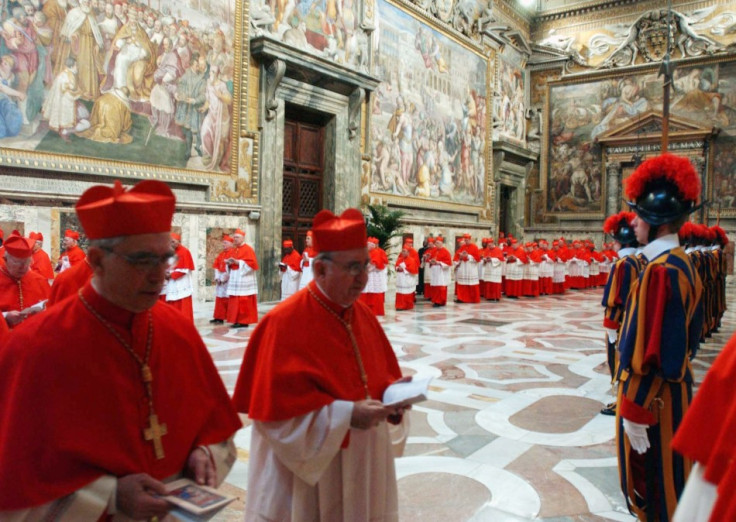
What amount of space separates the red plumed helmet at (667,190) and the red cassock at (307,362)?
1685 millimetres

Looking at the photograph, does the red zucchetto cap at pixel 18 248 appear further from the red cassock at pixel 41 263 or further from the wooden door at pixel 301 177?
the wooden door at pixel 301 177

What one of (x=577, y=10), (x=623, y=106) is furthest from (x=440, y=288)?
(x=577, y=10)

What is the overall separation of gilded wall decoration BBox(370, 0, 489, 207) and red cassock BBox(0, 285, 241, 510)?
15.6 meters

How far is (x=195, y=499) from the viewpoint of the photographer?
→ 1.57m

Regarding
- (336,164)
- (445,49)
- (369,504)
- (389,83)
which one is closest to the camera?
(369,504)

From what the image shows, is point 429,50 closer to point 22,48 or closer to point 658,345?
point 22,48

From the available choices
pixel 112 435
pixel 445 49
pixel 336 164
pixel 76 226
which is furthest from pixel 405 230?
pixel 112 435

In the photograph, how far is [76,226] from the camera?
10234 millimetres

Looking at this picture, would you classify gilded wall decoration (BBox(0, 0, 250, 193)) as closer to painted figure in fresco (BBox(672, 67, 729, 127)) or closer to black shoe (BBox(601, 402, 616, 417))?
black shoe (BBox(601, 402, 616, 417))

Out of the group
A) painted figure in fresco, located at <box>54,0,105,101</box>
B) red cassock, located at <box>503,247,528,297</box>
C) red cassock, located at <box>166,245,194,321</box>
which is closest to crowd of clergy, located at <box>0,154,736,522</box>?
red cassock, located at <box>166,245,194,321</box>

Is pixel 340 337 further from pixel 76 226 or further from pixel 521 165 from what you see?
pixel 521 165

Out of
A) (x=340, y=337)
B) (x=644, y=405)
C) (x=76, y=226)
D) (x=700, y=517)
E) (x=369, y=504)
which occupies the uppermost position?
(x=76, y=226)

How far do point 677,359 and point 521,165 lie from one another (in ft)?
82.5

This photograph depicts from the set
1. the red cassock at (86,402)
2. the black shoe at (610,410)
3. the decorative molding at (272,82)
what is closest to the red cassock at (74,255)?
the decorative molding at (272,82)
